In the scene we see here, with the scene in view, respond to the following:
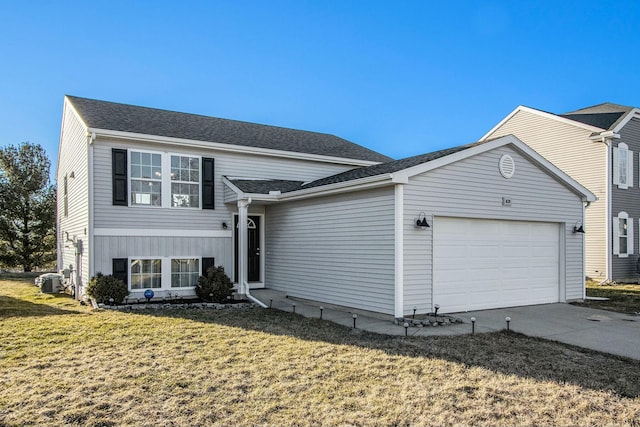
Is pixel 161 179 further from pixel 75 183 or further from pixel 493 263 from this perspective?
pixel 493 263

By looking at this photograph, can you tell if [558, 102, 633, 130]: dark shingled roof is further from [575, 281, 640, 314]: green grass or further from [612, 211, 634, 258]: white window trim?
[575, 281, 640, 314]: green grass

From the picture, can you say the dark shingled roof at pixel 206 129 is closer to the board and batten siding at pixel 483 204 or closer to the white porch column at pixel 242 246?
the white porch column at pixel 242 246

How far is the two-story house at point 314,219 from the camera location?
28.7 feet

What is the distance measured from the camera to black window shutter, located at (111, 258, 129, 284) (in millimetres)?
10484

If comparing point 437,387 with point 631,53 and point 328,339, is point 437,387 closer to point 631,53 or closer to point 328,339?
point 328,339

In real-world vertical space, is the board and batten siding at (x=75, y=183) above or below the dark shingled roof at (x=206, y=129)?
below

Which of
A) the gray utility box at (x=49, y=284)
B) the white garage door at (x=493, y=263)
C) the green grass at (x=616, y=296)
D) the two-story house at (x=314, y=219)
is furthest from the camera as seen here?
the gray utility box at (x=49, y=284)

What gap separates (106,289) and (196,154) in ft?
13.2

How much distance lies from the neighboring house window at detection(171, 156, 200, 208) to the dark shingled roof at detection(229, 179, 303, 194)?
3.25ft

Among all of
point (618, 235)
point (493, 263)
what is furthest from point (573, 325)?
point (618, 235)

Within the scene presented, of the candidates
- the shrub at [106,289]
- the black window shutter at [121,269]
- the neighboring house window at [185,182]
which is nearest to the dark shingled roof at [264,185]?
the neighboring house window at [185,182]

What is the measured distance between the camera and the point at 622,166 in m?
16.7

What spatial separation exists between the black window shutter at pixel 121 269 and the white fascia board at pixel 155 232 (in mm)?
626

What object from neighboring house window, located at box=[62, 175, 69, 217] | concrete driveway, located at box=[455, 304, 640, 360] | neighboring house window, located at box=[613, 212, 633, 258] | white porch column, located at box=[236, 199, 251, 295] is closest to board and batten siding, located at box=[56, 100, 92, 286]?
neighboring house window, located at box=[62, 175, 69, 217]
